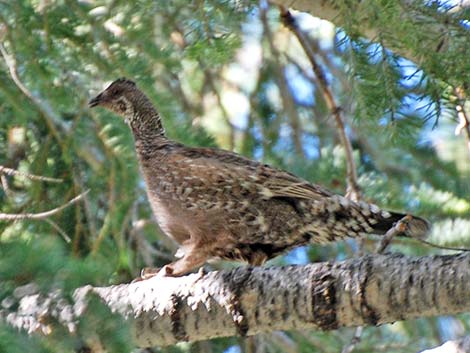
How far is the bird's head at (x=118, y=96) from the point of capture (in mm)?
5027

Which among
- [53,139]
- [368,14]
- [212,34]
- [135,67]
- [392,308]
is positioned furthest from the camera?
[53,139]

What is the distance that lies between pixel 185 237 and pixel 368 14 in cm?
144

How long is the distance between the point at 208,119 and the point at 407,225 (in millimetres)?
2668

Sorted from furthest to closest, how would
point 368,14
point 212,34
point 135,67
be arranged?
1. point 135,67
2. point 212,34
3. point 368,14

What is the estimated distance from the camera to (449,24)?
3709mm

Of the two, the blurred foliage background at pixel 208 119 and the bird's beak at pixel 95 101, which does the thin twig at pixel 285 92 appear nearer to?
the blurred foliage background at pixel 208 119

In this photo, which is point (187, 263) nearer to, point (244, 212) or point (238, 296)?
point (244, 212)

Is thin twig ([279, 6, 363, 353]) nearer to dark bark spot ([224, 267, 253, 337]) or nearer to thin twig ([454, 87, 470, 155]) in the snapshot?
thin twig ([454, 87, 470, 155])

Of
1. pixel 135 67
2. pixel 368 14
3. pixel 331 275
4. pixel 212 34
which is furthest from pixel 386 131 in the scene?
pixel 135 67

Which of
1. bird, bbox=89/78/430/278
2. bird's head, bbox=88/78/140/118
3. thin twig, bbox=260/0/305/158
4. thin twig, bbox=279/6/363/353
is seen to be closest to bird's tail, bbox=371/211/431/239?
bird, bbox=89/78/430/278

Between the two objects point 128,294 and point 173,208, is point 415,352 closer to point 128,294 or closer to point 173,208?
point 173,208

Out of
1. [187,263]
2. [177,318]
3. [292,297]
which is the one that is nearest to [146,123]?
[187,263]

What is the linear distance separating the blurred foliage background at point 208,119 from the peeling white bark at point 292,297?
255 millimetres

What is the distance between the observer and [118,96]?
5.07 meters
